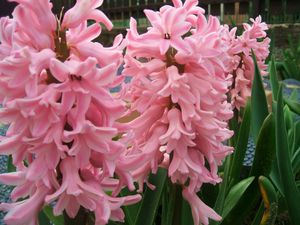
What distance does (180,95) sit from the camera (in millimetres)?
830

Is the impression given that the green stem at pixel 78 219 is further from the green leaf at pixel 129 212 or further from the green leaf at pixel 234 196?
the green leaf at pixel 234 196

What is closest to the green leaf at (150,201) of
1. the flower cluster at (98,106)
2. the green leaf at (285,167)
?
the flower cluster at (98,106)

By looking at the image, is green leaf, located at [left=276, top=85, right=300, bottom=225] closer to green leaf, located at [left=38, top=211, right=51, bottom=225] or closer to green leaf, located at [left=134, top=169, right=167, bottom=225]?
green leaf, located at [left=134, top=169, right=167, bottom=225]

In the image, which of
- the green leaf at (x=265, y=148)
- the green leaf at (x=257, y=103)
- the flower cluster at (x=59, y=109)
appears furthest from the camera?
the green leaf at (x=257, y=103)

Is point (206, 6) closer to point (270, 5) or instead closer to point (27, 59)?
point (270, 5)

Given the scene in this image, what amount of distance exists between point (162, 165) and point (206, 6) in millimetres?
5963

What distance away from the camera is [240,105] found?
1.70 meters

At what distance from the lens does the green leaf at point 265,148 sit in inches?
48.5

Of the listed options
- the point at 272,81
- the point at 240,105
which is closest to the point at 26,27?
the point at 240,105

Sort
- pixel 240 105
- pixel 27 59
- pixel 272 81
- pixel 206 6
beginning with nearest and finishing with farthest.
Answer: pixel 27 59
pixel 240 105
pixel 272 81
pixel 206 6

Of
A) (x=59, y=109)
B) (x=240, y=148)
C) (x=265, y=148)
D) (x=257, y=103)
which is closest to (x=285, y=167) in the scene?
(x=265, y=148)

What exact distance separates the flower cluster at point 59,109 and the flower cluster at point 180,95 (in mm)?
109

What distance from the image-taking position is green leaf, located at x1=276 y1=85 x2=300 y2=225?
1173mm

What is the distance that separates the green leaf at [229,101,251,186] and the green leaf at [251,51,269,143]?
0.06m
